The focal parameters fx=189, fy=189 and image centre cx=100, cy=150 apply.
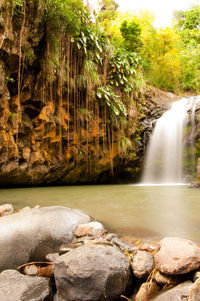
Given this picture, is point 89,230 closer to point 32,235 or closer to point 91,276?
point 32,235

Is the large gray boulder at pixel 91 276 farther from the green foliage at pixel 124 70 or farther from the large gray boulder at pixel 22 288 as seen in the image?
the green foliage at pixel 124 70

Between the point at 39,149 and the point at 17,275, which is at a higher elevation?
the point at 39,149

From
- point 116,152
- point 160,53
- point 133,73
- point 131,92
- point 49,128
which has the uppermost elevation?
point 160,53

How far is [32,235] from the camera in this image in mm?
1861

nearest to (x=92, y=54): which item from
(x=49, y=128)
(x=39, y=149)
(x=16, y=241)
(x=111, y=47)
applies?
(x=111, y=47)

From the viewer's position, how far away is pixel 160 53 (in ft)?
42.9

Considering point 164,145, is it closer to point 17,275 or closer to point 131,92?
point 131,92

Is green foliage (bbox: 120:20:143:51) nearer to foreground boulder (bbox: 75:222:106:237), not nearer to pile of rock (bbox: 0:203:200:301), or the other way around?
foreground boulder (bbox: 75:222:106:237)

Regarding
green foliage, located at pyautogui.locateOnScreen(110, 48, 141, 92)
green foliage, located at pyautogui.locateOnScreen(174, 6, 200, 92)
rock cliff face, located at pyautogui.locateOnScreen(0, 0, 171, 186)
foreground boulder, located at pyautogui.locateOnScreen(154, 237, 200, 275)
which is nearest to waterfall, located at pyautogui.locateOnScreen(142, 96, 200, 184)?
rock cliff face, located at pyautogui.locateOnScreen(0, 0, 171, 186)

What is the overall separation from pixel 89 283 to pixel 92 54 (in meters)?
6.91

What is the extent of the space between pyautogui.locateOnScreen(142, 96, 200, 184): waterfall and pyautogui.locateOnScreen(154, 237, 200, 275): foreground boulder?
7.30 meters

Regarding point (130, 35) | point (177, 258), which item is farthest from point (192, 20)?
point (177, 258)

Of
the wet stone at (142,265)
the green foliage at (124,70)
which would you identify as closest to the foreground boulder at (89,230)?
the wet stone at (142,265)

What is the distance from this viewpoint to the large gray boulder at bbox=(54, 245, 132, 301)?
1248mm
